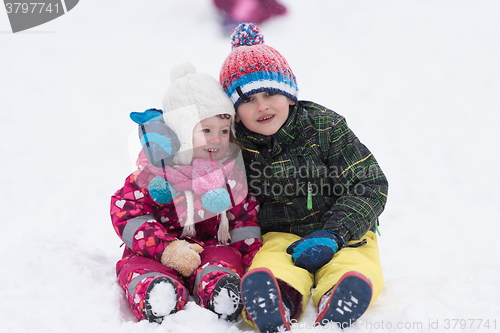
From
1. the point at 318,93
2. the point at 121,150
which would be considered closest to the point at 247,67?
the point at 121,150

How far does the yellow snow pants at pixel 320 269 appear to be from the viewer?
152 centimetres

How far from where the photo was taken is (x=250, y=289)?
1354mm

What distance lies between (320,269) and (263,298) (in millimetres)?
380

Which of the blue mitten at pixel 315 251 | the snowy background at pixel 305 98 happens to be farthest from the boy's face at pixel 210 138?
the snowy background at pixel 305 98

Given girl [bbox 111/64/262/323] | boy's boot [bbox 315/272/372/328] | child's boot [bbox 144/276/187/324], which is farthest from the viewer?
girl [bbox 111/64/262/323]

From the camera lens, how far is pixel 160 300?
1462mm

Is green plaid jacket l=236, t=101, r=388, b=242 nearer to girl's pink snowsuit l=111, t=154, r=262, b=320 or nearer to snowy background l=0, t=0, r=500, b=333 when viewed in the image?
girl's pink snowsuit l=111, t=154, r=262, b=320

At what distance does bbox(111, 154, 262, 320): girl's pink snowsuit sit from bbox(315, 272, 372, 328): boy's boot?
1.38ft

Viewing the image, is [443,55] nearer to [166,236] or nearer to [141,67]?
[141,67]

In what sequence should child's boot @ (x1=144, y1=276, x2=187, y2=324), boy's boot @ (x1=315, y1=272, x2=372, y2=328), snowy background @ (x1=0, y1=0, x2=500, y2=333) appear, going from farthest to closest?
snowy background @ (x1=0, y1=0, x2=500, y2=333) < child's boot @ (x1=144, y1=276, x2=187, y2=324) < boy's boot @ (x1=315, y1=272, x2=372, y2=328)

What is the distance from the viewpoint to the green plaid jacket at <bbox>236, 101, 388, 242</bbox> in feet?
6.34

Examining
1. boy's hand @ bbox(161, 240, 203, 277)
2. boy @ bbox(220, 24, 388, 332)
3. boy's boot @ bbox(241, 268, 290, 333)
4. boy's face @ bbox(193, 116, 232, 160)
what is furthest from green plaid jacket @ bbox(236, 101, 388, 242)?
boy's boot @ bbox(241, 268, 290, 333)

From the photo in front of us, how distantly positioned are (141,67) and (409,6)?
364 centimetres

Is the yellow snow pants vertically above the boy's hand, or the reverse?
the boy's hand
